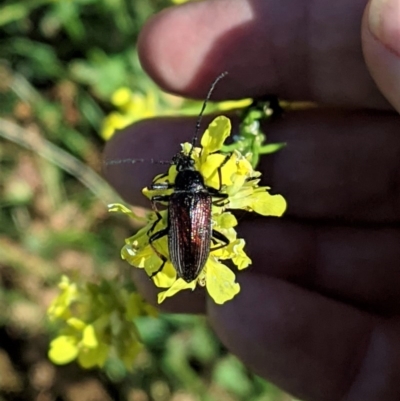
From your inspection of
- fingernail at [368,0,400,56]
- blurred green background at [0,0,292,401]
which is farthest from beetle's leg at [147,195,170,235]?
blurred green background at [0,0,292,401]

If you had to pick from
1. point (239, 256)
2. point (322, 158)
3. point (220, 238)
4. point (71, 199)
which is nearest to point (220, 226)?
point (220, 238)

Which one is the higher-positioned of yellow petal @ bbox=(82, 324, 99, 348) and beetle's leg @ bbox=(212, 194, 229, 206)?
beetle's leg @ bbox=(212, 194, 229, 206)

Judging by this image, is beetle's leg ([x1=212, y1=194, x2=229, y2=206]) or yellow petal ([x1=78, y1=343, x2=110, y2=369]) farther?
yellow petal ([x1=78, y1=343, x2=110, y2=369])

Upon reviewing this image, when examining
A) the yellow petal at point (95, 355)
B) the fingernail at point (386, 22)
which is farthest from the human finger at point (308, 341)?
the fingernail at point (386, 22)

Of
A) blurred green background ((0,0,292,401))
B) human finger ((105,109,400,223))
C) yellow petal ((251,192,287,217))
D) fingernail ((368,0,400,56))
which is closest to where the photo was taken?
fingernail ((368,0,400,56))

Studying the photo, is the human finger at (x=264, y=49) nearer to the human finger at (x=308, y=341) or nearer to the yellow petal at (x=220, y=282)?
the human finger at (x=308, y=341)

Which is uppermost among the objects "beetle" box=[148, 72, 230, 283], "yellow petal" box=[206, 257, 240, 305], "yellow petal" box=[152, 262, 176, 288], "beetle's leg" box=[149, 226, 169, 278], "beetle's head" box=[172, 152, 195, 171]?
"beetle's head" box=[172, 152, 195, 171]

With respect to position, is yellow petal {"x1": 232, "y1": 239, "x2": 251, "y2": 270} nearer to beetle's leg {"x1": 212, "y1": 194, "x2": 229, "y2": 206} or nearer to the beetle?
the beetle

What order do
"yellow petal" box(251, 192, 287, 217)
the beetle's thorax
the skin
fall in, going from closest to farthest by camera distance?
"yellow petal" box(251, 192, 287, 217), the beetle's thorax, the skin
